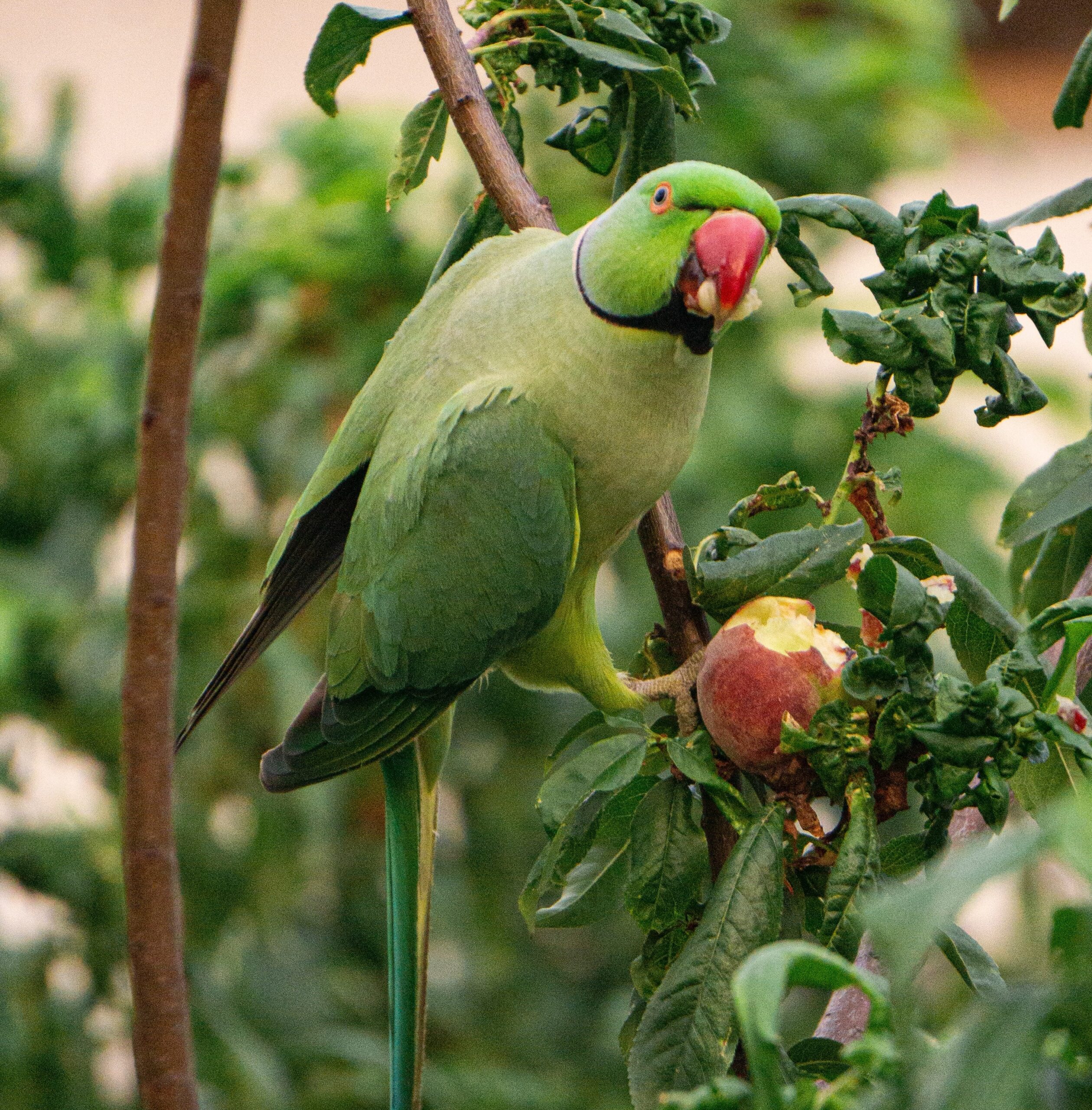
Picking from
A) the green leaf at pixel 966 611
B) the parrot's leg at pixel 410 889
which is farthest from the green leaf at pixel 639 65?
the parrot's leg at pixel 410 889

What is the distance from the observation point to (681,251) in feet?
3.38

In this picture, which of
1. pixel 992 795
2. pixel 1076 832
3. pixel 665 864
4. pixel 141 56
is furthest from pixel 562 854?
pixel 141 56

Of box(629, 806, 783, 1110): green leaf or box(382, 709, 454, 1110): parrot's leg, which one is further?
box(382, 709, 454, 1110): parrot's leg

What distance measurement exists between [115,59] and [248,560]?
244cm

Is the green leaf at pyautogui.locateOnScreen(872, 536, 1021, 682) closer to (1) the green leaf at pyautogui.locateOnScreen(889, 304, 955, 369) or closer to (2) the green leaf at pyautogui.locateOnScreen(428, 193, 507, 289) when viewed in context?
(1) the green leaf at pyautogui.locateOnScreen(889, 304, 955, 369)

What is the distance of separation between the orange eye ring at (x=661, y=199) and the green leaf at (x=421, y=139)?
0.21 metres

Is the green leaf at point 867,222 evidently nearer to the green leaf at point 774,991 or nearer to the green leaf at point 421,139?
the green leaf at point 421,139

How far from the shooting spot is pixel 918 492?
87.1 inches

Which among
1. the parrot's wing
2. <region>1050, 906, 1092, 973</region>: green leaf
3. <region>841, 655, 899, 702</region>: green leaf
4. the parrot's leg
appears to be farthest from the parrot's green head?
<region>1050, 906, 1092, 973</region>: green leaf

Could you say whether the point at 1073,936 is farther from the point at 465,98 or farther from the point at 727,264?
the point at 465,98

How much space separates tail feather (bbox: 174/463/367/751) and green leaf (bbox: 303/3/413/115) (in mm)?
331

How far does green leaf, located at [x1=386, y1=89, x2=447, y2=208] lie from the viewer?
1.13m

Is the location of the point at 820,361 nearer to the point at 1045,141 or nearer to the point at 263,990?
the point at 1045,141

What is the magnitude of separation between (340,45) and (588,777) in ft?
2.14
